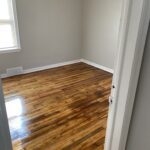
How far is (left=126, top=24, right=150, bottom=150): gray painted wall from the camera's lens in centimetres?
87

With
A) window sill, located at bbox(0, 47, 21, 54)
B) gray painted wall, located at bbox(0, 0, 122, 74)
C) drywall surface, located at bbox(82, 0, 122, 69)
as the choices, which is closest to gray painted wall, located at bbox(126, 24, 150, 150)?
drywall surface, located at bbox(82, 0, 122, 69)

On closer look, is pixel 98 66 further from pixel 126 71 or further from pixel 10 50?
pixel 126 71

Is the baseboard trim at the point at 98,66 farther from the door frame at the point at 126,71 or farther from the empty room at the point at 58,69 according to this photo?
the door frame at the point at 126,71

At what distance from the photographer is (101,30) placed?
3916 millimetres

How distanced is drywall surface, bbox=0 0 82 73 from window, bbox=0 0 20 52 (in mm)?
112

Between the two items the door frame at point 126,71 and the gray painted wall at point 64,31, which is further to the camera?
the gray painted wall at point 64,31

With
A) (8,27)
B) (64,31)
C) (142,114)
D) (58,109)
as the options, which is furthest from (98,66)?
(142,114)

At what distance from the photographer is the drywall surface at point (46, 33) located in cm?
352

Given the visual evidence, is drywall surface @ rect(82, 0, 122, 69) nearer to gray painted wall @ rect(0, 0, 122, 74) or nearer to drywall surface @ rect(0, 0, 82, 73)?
gray painted wall @ rect(0, 0, 122, 74)

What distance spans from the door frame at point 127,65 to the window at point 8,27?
3.05 m

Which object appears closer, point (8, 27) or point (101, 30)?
point (8, 27)

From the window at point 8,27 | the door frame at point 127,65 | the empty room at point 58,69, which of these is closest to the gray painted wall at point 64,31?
the empty room at point 58,69

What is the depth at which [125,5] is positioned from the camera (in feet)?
2.66

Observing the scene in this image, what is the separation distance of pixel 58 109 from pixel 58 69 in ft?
6.02
